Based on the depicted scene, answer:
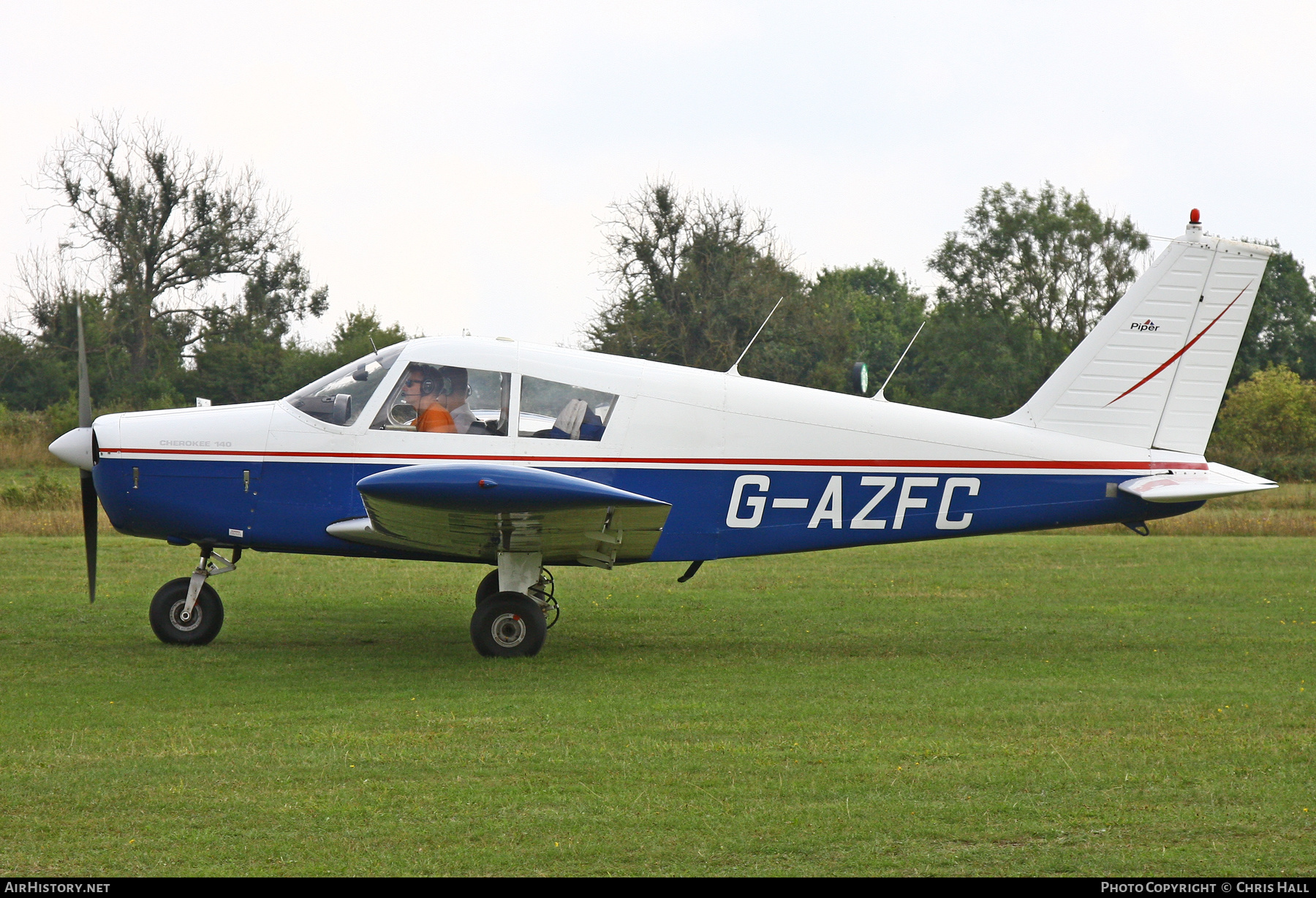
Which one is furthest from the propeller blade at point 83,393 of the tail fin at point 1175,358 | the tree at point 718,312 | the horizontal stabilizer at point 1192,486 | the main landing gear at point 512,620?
the tree at point 718,312

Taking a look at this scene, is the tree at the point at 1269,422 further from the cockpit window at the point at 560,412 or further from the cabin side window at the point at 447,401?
the cabin side window at the point at 447,401

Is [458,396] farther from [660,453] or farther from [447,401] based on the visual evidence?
[660,453]

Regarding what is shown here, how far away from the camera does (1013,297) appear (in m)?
43.8

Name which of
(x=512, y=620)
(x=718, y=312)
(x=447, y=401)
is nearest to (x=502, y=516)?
(x=512, y=620)

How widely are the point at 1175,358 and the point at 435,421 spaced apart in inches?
231

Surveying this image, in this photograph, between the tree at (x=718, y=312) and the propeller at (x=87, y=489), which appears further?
the tree at (x=718, y=312)

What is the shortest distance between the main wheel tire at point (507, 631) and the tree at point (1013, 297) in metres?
34.0

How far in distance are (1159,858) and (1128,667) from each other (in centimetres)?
453

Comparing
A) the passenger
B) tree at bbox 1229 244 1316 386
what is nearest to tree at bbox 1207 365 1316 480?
tree at bbox 1229 244 1316 386

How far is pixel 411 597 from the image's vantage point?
12.3 meters

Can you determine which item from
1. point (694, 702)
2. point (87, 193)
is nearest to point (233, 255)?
point (87, 193)

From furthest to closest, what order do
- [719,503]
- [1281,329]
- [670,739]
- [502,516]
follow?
[1281,329] < [719,503] < [502,516] < [670,739]

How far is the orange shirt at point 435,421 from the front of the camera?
8.55 meters

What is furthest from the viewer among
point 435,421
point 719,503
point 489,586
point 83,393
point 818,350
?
point 818,350
